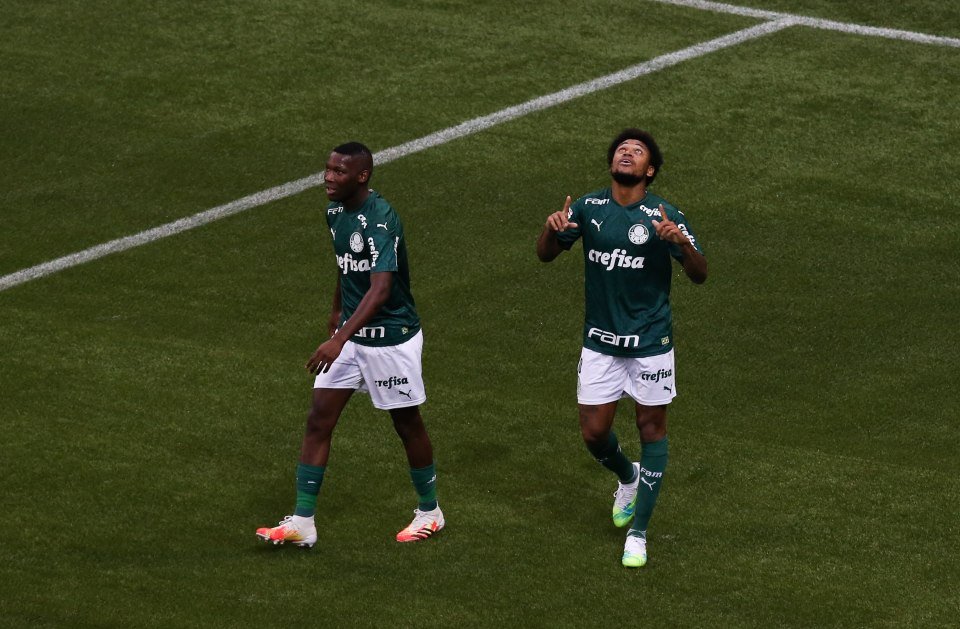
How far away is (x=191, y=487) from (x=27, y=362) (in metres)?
2.56

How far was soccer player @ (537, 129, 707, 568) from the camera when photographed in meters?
9.39

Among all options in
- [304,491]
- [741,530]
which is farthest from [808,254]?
[304,491]

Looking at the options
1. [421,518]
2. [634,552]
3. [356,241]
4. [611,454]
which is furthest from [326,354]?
[634,552]

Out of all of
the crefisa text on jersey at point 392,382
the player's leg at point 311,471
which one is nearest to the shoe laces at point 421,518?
the player's leg at point 311,471

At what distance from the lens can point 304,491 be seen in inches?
382

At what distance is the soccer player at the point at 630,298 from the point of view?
9.39m

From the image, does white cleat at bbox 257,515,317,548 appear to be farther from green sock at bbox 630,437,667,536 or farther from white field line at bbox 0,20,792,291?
white field line at bbox 0,20,792,291

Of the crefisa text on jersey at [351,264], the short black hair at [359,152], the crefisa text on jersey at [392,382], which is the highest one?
the short black hair at [359,152]

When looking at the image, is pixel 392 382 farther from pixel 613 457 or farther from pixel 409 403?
A: pixel 613 457

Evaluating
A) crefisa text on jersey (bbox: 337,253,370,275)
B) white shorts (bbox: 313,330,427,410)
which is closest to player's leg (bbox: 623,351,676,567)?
white shorts (bbox: 313,330,427,410)

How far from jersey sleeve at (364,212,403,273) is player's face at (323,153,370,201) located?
230 mm

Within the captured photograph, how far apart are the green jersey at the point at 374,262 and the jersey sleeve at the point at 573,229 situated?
932 millimetres

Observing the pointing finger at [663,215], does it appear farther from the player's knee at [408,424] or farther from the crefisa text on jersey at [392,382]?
the player's knee at [408,424]

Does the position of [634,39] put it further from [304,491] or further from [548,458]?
[304,491]
